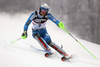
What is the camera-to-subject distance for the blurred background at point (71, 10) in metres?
7.25

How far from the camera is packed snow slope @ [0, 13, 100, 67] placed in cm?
210

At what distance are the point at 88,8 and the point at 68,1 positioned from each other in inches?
48.9

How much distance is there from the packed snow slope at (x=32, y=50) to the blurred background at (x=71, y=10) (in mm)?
573

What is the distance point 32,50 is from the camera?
3039mm

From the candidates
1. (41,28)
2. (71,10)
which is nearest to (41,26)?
(41,28)

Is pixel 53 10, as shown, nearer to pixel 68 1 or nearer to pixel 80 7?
pixel 68 1

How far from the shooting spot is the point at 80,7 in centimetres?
741

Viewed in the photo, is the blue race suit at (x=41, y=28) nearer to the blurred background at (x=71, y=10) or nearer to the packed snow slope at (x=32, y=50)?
the packed snow slope at (x=32, y=50)

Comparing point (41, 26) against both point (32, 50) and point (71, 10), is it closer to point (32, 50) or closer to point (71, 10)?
point (32, 50)

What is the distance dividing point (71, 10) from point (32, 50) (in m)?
5.05

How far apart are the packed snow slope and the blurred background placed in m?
0.57

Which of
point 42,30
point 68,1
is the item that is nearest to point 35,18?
point 42,30

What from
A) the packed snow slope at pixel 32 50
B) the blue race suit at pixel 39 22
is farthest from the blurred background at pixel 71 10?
the blue race suit at pixel 39 22

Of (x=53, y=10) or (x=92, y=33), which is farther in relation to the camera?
(x=92, y=33)
